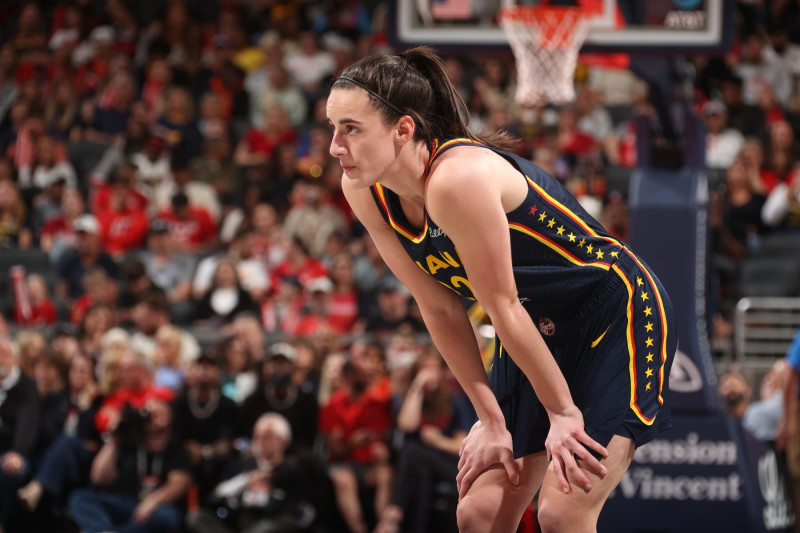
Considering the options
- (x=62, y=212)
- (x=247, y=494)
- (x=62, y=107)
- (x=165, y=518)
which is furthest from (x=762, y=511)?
(x=62, y=107)

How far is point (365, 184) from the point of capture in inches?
138

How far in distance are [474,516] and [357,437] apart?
5.12 m

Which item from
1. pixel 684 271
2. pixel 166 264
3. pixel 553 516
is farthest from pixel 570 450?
pixel 166 264

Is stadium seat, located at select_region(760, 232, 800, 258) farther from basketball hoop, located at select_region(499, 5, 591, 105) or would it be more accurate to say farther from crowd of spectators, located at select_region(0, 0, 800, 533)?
basketball hoop, located at select_region(499, 5, 591, 105)

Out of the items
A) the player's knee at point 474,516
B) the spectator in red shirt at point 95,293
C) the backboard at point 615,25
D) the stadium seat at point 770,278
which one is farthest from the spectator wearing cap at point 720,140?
the player's knee at point 474,516

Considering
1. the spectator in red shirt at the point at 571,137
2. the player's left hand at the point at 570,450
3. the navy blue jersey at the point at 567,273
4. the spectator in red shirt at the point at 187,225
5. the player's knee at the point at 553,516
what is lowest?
the spectator in red shirt at the point at 187,225

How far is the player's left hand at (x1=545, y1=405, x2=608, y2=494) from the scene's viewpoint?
342 centimetres

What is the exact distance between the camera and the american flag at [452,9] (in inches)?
305

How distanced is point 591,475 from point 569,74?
4422 millimetres

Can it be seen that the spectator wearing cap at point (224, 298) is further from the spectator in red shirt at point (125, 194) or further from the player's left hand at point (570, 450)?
the player's left hand at point (570, 450)

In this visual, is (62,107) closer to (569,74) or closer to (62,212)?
(62,212)

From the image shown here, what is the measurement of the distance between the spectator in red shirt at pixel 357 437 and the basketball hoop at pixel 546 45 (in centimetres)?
268

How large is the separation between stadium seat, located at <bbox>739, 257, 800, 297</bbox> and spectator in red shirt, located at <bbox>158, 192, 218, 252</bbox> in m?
5.24

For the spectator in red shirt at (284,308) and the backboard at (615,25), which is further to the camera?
the spectator in red shirt at (284,308)
